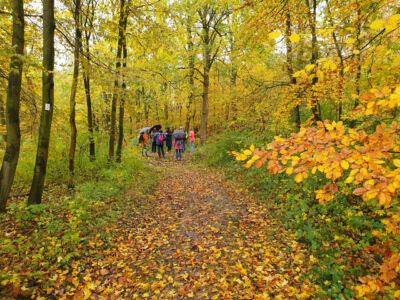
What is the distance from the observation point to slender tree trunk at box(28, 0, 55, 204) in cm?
448

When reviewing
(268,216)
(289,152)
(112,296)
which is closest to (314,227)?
(268,216)

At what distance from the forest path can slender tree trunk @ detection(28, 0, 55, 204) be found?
2123mm

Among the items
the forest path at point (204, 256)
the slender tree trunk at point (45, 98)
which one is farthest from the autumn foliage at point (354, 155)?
the slender tree trunk at point (45, 98)

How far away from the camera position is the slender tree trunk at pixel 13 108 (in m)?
3.96

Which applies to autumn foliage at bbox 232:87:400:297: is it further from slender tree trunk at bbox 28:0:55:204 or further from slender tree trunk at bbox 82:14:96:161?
slender tree trunk at bbox 82:14:96:161

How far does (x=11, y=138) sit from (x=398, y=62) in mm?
8456

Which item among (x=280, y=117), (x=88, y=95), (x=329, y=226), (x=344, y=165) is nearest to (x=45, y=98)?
(x=88, y=95)

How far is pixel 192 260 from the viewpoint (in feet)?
13.4

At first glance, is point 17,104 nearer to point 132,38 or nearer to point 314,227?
point 132,38

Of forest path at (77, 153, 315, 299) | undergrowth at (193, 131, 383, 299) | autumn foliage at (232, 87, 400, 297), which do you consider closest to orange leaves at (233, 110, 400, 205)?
autumn foliage at (232, 87, 400, 297)

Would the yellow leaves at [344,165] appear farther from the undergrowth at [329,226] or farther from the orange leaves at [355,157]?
the undergrowth at [329,226]

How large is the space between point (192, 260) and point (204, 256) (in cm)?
25

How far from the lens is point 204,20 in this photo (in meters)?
14.1

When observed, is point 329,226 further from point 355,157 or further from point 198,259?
point 355,157
